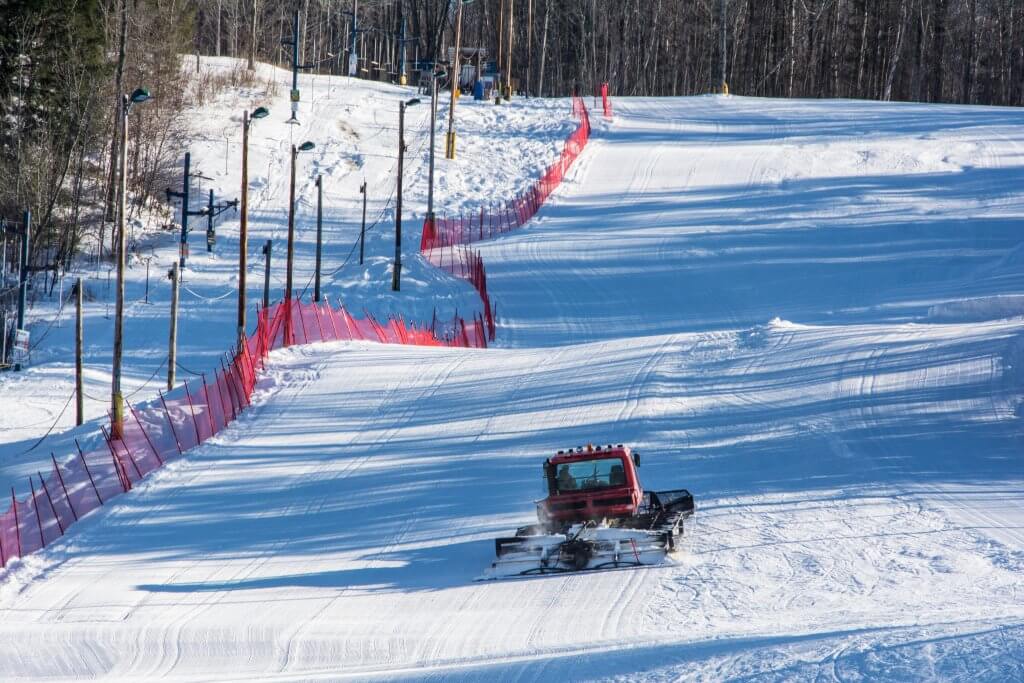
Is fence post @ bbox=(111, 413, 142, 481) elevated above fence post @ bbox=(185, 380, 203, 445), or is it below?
below

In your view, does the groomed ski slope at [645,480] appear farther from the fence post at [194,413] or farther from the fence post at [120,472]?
the fence post at [194,413]

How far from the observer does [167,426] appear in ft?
80.6

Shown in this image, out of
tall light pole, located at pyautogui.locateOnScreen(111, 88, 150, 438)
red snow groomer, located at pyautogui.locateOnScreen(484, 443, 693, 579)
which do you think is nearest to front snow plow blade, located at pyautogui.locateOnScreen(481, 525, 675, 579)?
red snow groomer, located at pyautogui.locateOnScreen(484, 443, 693, 579)

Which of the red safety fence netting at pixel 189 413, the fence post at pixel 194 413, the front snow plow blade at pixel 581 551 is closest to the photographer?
the front snow plow blade at pixel 581 551

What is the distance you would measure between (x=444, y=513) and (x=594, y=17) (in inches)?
3079

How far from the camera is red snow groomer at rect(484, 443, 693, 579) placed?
16125mm

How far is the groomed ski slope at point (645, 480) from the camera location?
13531 millimetres

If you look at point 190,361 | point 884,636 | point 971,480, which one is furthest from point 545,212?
point 884,636

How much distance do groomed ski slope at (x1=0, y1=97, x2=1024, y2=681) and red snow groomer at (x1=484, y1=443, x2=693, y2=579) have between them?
0.34 metres

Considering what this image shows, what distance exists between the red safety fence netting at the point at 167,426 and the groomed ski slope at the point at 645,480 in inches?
23.2

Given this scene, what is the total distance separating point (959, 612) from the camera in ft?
43.6

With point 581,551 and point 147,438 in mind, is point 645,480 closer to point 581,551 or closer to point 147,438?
point 581,551

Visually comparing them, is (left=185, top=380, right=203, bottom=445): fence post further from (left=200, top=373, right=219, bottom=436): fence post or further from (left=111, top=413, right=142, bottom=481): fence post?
(left=111, top=413, right=142, bottom=481): fence post

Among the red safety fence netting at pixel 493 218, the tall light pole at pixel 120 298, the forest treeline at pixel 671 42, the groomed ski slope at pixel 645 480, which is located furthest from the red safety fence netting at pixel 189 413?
the forest treeline at pixel 671 42
